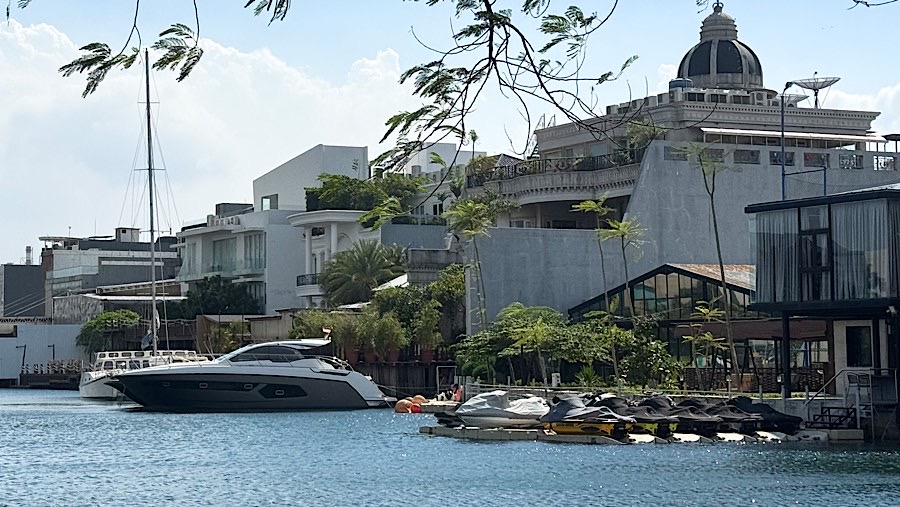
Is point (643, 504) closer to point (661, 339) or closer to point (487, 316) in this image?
point (661, 339)

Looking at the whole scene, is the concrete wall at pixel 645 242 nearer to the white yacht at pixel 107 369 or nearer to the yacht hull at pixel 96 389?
the white yacht at pixel 107 369

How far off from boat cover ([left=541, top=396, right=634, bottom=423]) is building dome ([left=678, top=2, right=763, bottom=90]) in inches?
1335

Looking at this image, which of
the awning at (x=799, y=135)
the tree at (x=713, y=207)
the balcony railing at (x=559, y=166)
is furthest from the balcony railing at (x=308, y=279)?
the tree at (x=713, y=207)

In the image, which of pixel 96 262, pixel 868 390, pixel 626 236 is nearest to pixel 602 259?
pixel 626 236

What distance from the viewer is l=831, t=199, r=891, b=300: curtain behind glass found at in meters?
41.1

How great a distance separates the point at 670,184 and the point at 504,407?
22186 millimetres

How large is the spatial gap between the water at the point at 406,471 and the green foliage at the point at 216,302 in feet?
143

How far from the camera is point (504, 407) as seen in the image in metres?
46.7

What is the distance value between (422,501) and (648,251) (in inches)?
1425

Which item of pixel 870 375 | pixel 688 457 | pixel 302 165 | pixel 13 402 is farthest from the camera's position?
pixel 302 165

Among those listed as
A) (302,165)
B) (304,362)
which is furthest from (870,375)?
(302,165)

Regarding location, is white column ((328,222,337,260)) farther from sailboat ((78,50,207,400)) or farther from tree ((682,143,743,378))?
tree ((682,143,743,378))

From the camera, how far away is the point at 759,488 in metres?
31.5

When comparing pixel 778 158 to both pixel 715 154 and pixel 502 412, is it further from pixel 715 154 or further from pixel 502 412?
pixel 502 412
